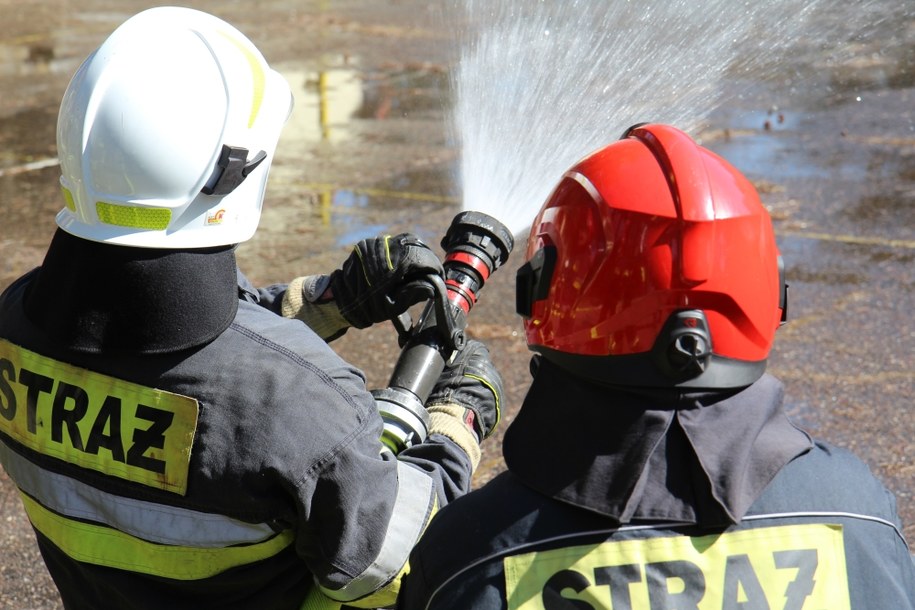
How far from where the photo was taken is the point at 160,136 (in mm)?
1971

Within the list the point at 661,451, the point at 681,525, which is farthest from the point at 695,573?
the point at 661,451

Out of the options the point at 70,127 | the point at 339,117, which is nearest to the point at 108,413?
the point at 70,127

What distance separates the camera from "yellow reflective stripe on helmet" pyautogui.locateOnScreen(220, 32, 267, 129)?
82.4 inches

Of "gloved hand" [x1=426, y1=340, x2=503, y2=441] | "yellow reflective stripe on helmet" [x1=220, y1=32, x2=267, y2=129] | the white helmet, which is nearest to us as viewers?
the white helmet

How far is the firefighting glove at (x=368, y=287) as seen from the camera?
2607mm

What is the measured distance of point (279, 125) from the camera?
219cm

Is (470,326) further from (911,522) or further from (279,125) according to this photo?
(279,125)

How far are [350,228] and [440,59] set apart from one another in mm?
5585

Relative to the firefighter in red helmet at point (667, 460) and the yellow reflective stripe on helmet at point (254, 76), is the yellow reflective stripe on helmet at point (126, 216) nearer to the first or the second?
the yellow reflective stripe on helmet at point (254, 76)

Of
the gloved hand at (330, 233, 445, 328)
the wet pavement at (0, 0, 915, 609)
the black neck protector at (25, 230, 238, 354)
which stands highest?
the black neck protector at (25, 230, 238, 354)

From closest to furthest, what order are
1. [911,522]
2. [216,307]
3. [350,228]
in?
[216,307] → [911,522] → [350,228]

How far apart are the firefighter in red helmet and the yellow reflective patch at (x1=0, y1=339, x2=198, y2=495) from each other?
52cm

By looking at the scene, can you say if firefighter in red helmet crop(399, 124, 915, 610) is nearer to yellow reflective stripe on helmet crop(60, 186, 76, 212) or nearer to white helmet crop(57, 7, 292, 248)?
white helmet crop(57, 7, 292, 248)

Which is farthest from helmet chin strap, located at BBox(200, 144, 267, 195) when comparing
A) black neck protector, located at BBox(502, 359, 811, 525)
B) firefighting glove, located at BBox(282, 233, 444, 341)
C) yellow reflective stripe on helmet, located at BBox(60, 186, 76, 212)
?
black neck protector, located at BBox(502, 359, 811, 525)
